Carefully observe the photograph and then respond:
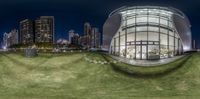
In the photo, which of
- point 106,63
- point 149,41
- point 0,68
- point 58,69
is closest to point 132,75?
point 106,63

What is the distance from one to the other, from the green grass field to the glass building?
75.3ft

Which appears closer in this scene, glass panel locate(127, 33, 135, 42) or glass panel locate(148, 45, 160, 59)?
glass panel locate(148, 45, 160, 59)

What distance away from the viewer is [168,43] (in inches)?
2980

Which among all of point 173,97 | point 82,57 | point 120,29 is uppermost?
point 120,29

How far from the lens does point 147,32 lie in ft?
250

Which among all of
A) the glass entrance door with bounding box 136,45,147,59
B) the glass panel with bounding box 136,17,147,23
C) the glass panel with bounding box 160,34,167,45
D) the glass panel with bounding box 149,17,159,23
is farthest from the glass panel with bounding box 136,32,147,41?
the glass panel with bounding box 149,17,159,23

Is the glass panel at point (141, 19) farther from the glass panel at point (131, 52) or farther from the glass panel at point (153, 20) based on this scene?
the glass panel at point (131, 52)

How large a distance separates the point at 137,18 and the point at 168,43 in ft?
29.6

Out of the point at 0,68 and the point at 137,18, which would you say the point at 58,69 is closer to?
the point at 0,68

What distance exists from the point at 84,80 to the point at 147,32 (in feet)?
119

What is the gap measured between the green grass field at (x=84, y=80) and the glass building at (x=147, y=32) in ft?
75.3

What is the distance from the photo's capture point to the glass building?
7506 cm

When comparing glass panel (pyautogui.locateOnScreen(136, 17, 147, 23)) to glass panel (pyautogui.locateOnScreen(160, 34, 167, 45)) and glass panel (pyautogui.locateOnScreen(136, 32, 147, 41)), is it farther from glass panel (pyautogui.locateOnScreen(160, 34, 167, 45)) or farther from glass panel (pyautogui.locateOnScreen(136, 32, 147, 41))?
glass panel (pyautogui.locateOnScreen(160, 34, 167, 45))

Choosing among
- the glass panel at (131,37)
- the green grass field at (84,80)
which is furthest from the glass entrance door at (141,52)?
the green grass field at (84,80)
